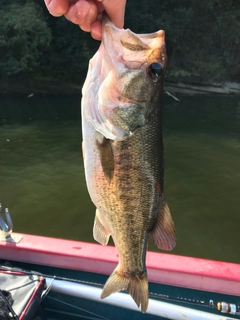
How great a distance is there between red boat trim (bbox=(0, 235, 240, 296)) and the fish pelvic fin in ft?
3.61

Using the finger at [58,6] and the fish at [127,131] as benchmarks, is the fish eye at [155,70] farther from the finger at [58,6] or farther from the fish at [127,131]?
the finger at [58,6]

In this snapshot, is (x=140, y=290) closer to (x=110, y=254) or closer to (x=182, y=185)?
(x=110, y=254)

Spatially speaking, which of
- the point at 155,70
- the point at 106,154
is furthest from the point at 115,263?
the point at 155,70

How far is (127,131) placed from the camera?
1.57 m

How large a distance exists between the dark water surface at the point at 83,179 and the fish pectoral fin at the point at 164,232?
3949 mm

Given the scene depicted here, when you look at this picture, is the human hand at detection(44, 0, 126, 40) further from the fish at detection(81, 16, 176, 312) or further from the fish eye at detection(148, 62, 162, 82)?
the fish eye at detection(148, 62, 162, 82)

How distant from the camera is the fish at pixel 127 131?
1520mm

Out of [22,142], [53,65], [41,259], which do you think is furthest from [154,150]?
[53,65]

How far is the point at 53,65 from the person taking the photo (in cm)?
2178

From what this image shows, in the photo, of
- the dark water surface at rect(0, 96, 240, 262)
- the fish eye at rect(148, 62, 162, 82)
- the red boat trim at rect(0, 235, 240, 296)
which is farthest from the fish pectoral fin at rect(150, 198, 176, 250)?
the dark water surface at rect(0, 96, 240, 262)

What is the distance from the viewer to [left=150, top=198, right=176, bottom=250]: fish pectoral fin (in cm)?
164

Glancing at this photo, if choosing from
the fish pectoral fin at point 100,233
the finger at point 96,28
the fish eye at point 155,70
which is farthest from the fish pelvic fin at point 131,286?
the finger at point 96,28

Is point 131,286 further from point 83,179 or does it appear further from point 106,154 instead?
point 83,179

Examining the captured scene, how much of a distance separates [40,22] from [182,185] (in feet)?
47.0
